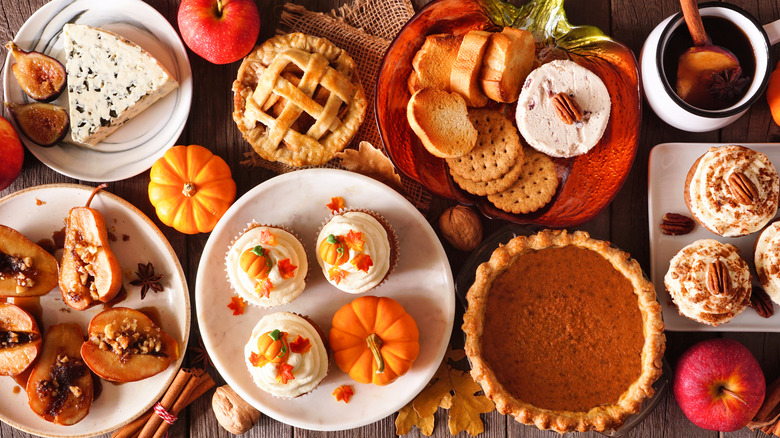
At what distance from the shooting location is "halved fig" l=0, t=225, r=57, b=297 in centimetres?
227

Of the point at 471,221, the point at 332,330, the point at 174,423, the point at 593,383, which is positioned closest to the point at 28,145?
the point at 174,423

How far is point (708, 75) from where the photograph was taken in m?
2.13

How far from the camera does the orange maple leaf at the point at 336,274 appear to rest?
2.09m

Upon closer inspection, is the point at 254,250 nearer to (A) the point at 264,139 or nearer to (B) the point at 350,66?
(A) the point at 264,139

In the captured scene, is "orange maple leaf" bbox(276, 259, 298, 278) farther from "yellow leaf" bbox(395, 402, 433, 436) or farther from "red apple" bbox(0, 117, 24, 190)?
"red apple" bbox(0, 117, 24, 190)

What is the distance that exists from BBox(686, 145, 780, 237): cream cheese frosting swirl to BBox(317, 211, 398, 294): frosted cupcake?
127cm

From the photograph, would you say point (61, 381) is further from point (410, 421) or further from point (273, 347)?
point (410, 421)

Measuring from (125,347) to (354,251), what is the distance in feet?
3.45

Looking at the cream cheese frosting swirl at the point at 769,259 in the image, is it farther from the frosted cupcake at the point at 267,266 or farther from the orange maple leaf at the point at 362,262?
the frosted cupcake at the point at 267,266

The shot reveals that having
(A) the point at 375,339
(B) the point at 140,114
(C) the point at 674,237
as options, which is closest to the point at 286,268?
(A) the point at 375,339

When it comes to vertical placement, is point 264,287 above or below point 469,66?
below

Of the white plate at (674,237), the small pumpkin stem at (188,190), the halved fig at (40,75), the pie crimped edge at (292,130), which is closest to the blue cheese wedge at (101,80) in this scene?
the halved fig at (40,75)

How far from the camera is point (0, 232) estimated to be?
228 centimetres

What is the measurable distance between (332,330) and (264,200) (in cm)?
61
